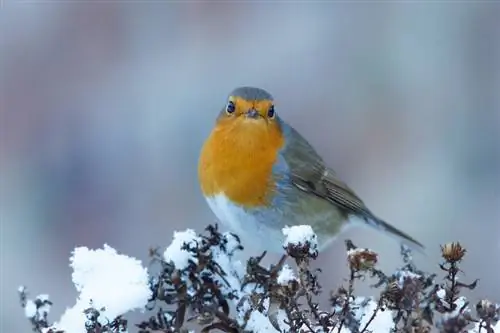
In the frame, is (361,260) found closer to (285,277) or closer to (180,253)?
(285,277)

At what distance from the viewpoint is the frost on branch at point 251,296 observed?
1.01 m

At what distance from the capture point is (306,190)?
2.30 m

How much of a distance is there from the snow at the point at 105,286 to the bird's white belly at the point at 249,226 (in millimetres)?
868

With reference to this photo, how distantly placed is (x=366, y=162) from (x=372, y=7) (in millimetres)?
845

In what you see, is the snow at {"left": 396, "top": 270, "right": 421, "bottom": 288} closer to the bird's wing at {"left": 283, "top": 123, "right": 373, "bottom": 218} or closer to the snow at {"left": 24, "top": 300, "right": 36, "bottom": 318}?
the snow at {"left": 24, "top": 300, "right": 36, "bottom": 318}

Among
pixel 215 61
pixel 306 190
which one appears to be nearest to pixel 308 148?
pixel 306 190

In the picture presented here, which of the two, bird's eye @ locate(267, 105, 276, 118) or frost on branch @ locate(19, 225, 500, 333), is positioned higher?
bird's eye @ locate(267, 105, 276, 118)

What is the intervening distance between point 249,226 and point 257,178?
0.12 meters

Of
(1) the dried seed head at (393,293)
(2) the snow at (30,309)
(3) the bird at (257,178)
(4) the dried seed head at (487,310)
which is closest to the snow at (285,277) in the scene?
(1) the dried seed head at (393,293)

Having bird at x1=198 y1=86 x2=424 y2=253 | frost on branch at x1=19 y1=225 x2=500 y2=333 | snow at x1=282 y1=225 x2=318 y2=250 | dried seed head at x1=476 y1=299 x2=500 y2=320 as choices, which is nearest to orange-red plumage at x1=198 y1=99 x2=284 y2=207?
bird at x1=198 y1=86 x2=424 y2=253

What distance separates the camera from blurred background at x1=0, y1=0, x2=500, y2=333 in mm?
3881

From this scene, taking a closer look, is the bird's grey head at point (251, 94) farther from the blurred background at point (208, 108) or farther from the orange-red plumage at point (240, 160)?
the blurred background at point (208, 108)

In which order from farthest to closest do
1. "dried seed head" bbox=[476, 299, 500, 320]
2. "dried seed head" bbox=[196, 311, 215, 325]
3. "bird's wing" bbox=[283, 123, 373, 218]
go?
"bird's wing" bbox=[283, 123, 373, 218]
"dried seed head" bbox=[196, 311, 215, 325]
"dried seed head" bbox=[476, 299, 500, 320]

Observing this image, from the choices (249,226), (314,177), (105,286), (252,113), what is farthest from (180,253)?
(314,177)
